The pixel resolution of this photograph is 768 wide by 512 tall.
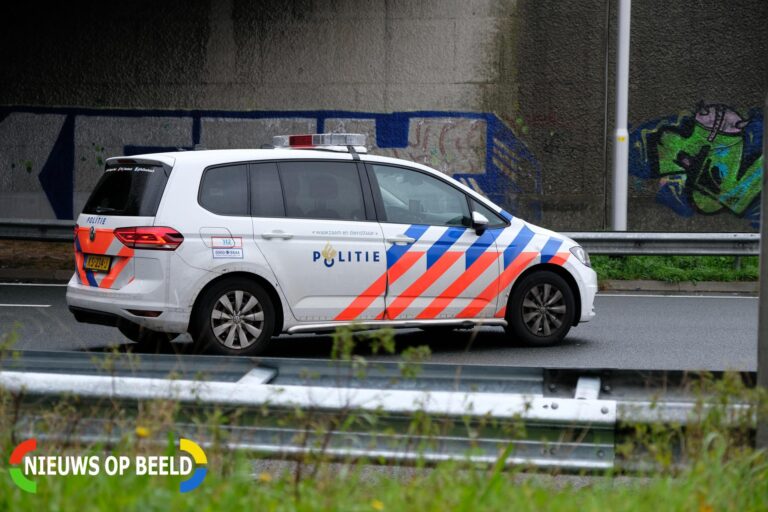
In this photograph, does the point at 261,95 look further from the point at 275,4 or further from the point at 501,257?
the point at 501,257

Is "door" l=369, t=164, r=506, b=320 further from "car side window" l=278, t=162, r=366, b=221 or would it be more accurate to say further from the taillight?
the taillight

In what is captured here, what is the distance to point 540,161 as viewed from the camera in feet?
64.6

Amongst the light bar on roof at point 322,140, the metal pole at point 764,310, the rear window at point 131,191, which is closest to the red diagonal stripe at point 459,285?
the light bar on roof at point 322,140

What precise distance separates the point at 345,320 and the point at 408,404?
5.07 metres

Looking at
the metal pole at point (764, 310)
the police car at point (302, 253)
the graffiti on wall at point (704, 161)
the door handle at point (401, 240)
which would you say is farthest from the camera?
the graffiti on wall at point (704, 161)

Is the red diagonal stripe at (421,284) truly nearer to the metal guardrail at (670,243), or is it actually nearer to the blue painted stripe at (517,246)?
the blue painted stripe at (517,246)

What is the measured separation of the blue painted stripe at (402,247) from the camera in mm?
9281

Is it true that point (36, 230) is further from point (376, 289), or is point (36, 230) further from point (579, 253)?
point (579, 253)

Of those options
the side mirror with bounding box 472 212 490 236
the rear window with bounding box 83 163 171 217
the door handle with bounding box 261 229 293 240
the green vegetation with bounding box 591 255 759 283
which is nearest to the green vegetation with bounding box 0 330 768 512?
the rear window with bounding box 83 163 171 217

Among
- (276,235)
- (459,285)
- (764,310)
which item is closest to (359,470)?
(764,310)

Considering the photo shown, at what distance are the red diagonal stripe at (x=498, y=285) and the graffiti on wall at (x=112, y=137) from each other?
1008 centimetres

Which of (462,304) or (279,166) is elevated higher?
(279,166)

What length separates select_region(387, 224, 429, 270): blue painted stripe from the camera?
9281 millimetres

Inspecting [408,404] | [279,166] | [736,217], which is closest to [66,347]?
[279,166]
